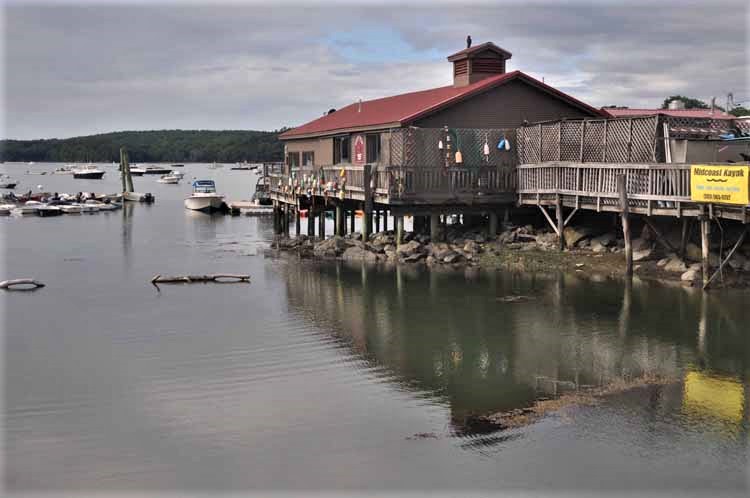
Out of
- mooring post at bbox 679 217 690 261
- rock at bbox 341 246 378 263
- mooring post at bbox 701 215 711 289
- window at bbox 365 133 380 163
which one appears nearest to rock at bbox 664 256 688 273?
mooring post at bbox 679 217 690 261

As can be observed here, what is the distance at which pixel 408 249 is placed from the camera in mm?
31922

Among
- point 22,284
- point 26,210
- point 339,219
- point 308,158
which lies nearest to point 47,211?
point 26,210

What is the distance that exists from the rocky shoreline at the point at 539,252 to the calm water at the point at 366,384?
1400mm

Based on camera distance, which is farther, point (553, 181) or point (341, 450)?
point (553, 181)

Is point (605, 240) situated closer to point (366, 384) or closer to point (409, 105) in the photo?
point (409, 105)

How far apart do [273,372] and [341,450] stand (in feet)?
15.3

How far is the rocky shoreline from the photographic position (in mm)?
25725

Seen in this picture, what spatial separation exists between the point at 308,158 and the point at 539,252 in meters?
18.3

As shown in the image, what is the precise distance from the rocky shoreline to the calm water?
1.40m

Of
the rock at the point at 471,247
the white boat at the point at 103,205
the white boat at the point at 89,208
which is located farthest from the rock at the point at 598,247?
the white boat at the point at 103,205

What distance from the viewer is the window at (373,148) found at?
117 feet

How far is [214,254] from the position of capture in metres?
37.8

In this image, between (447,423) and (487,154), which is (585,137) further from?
(447,423)

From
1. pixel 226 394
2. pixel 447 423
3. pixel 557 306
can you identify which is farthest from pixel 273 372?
pixel 557 306
